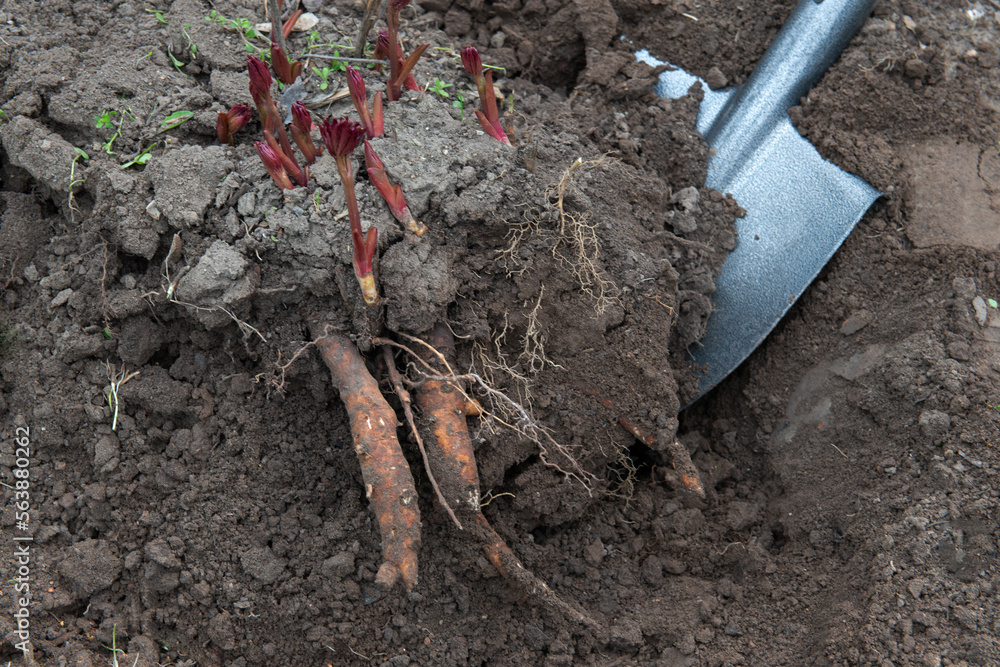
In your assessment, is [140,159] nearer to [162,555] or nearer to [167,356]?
[167,356]

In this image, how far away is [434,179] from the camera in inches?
68.6

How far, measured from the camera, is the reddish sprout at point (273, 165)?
164cm

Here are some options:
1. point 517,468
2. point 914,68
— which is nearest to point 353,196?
point 517,468

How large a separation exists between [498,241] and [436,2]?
1.02 metres

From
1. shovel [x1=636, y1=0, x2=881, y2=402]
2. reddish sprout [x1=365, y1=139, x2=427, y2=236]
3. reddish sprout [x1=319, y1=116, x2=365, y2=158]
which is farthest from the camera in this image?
shovel [x1=636, y1=0, x2=881, y2=402]

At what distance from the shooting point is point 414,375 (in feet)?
5.71

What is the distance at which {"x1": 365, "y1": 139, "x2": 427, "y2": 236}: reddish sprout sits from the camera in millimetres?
1643

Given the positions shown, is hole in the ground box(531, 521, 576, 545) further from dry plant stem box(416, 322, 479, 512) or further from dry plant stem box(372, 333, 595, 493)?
dry plant stem box(416, 322, 479, 512)

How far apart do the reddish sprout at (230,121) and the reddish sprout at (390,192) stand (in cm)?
38

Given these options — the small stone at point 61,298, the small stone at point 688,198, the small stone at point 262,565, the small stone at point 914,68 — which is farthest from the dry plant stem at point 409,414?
the small stone at point 914,68

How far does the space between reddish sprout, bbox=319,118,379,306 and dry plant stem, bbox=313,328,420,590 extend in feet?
0.53

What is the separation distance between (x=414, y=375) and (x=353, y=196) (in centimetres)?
48

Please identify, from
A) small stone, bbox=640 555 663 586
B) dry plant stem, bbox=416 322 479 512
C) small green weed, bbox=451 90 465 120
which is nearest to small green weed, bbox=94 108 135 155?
small green weed, bbox=451 90 465 120

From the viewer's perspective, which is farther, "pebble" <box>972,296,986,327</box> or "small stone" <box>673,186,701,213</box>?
"small stone" <box>673,186,701,213</box>
